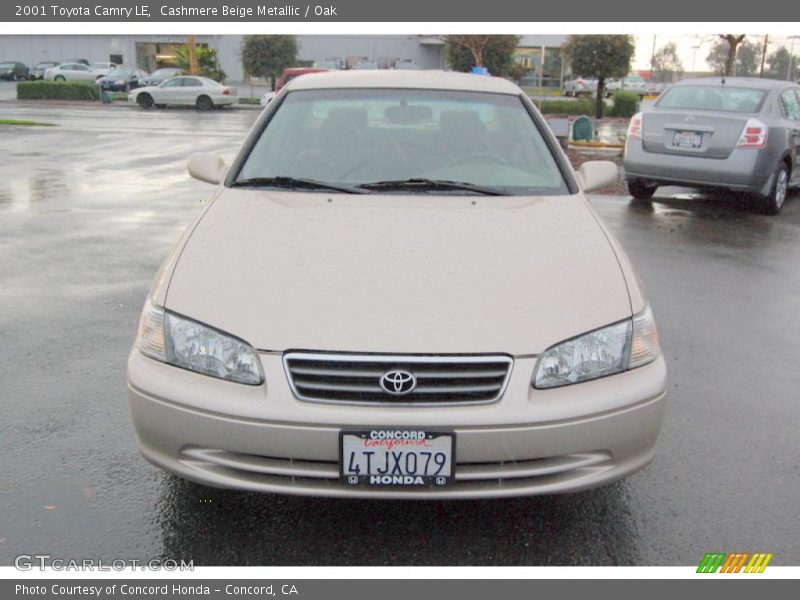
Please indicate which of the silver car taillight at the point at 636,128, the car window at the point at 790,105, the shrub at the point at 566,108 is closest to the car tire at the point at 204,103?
the shrub at the point at 566,108

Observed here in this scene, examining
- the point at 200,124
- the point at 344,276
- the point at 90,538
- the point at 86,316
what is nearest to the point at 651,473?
the point at 344,276

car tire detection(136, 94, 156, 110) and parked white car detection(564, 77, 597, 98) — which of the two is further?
parked white car detection(564, 77, 597, 98)

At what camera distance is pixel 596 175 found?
4734 mm

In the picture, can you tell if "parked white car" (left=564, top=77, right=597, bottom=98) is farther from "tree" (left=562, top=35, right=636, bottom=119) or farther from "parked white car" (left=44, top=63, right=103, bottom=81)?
"parked white car" (left=44, top=63, right=103, bottom=81)

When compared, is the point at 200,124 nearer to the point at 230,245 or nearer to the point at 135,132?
the point at 135,132

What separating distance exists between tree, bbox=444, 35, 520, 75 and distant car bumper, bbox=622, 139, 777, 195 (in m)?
26.1

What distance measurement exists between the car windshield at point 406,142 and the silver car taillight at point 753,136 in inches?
237

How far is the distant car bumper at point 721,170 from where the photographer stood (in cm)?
973

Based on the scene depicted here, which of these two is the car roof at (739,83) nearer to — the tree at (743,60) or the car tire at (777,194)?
the car tire at (777,194)

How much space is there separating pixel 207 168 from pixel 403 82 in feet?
3.73

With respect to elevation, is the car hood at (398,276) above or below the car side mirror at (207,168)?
below

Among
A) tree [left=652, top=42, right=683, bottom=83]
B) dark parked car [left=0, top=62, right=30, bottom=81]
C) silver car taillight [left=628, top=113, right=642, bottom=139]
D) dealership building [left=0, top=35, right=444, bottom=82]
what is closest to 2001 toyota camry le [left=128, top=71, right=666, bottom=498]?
silver car taillight [left=628, top=113, right=642, bottom=139]

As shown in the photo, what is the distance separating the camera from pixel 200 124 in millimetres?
25953

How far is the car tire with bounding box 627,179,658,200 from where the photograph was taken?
11117mm
